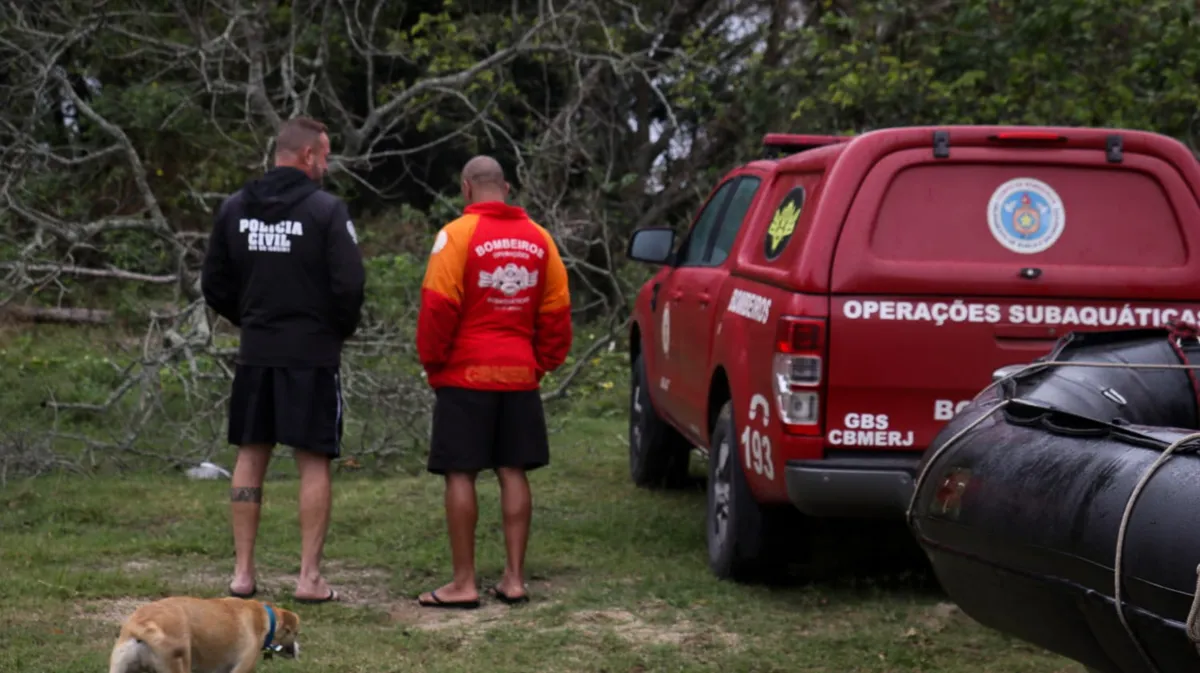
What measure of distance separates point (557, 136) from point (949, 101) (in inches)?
137

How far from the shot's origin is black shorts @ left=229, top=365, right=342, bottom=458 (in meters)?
6.31

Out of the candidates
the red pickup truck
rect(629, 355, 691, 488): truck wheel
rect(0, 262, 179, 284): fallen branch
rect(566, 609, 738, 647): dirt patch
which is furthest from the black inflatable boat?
rect(0, 262, 179, 284): fallen branch

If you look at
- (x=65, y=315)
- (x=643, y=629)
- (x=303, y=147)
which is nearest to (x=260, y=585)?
(x=643, y=629)

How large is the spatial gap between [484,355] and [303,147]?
3.56ft

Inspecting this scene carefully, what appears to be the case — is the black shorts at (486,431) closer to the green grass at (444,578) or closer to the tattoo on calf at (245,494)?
the green grass at (444,578)

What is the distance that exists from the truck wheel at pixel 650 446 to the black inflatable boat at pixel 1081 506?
399cm

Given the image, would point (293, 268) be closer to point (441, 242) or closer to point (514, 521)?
point (441, 242)

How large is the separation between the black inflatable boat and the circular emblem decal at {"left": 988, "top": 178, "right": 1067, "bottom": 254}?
790mm

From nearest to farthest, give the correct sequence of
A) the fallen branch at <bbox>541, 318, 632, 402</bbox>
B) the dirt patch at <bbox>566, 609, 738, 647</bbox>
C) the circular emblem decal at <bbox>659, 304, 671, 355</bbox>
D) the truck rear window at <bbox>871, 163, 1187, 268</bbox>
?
the dirt patch at <bbox>566, 609, 738, 647</bbox> < the truck rear window at <bbox>871, 163, 1187, 268</bbox> < the circular emblem decal at <bbox>659, 304, 671, 355</bbox> < the fallen branch at <bbox>541, 318, 632, 402</bbox>

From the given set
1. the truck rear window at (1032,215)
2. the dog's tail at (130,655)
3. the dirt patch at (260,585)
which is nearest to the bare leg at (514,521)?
the dirt patch at (260,585)

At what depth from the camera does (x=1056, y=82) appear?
13.7 metres

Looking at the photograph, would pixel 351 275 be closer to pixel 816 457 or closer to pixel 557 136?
pixel 816 457

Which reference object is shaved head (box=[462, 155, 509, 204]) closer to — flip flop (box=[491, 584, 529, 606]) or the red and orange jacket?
the red and orange jacket

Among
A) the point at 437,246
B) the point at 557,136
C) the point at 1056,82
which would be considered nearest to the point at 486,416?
the point at 437,246
